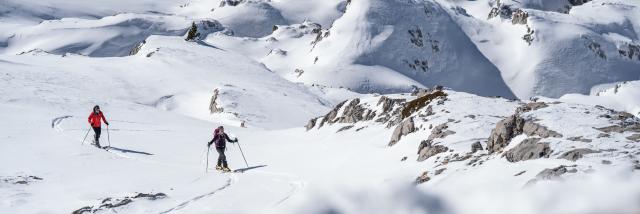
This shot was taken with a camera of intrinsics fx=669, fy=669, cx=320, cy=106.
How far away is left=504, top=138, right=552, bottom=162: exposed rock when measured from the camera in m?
14.1

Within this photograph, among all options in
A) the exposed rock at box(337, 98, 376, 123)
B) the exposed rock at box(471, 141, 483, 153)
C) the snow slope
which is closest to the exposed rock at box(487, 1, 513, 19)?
the snow slope

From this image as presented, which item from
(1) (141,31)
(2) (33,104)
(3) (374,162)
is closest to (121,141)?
(3) (374,162)

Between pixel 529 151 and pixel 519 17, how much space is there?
496ft

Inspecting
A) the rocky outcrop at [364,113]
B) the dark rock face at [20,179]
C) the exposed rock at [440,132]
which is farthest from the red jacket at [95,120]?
the exposed rock at [440,132]

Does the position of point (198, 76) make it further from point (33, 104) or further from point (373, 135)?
point (373, 135)

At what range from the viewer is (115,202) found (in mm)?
14578

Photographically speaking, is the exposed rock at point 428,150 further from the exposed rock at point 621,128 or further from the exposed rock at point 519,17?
the exposed rock at point 519,17

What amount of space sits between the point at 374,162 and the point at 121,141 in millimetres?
13237

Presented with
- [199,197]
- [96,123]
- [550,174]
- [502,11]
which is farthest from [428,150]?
[502,11]

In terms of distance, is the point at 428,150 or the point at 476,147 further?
the point at 428,150

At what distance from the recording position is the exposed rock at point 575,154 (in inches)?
521

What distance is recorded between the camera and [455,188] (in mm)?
12695

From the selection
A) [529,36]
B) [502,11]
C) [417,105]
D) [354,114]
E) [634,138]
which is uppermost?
[502,11]

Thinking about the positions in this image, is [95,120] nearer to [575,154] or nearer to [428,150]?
[428,150]
